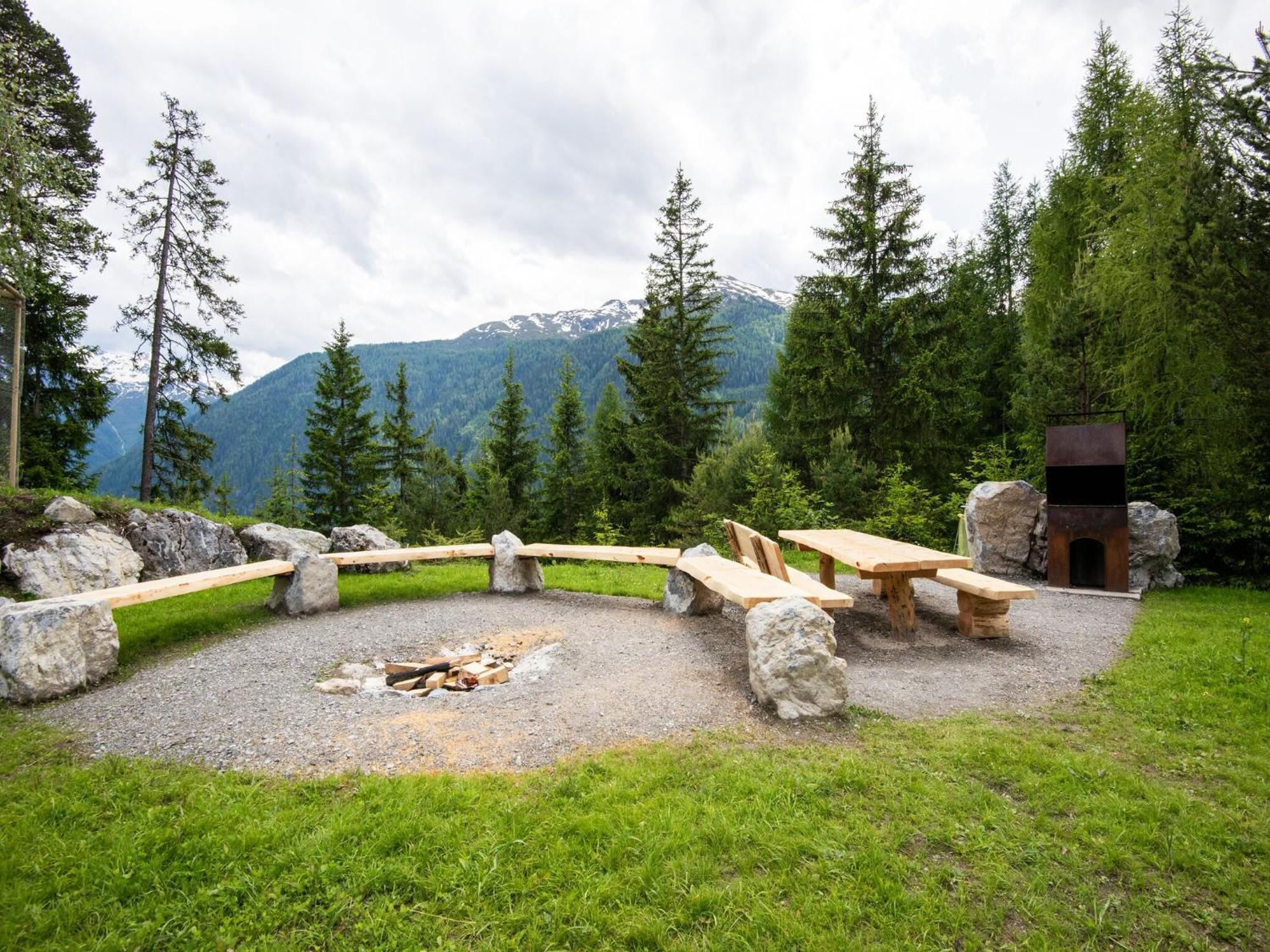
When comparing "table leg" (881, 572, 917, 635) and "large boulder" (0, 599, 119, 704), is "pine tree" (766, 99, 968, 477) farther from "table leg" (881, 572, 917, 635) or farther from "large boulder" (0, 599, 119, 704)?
"large boulder" (0, 599, 119, 704)

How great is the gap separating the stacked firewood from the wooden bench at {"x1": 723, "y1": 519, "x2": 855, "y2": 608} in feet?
8.42

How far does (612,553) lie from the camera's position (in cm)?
717

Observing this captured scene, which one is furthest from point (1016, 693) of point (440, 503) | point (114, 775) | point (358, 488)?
point (358, 488)

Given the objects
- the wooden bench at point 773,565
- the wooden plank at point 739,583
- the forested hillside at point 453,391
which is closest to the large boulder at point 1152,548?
the wooden bench at point 773,565

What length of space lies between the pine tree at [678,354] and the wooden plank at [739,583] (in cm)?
1224

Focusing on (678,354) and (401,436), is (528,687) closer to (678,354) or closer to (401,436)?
(678,354)

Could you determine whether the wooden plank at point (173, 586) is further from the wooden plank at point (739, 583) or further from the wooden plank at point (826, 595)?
the wooden plank at point (826, 595)

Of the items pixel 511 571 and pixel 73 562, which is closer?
pixel 73 562

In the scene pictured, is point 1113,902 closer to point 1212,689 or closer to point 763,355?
point 1212,689

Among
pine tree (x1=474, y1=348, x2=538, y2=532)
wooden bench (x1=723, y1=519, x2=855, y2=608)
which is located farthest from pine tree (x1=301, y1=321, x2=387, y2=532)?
wooden bench (x1=723, y1=519, x2=855, y2=608)

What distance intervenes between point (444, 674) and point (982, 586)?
476 cm

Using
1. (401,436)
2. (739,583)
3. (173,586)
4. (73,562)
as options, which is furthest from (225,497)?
(739,583)

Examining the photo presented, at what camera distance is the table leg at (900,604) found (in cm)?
562

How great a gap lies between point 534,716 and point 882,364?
14037 mm
